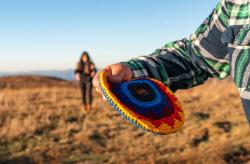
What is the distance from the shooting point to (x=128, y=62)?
7.49 ft

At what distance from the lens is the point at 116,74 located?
214cm

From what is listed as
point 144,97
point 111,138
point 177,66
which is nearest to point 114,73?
point 144,97

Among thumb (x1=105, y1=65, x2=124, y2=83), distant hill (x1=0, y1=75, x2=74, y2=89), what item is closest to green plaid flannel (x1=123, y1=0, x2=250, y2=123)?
thumb (x1=105, y1=65, x2=124, y2=83)

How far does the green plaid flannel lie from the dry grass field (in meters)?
4.93

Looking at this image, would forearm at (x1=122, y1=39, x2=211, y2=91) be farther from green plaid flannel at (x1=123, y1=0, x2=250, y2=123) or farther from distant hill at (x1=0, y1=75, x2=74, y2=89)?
distant hill at (x1=0, y1=75, x2=74, y2=89)

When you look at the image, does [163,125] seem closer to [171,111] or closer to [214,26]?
[171,111]

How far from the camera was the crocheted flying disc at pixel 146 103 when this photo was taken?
184 cm

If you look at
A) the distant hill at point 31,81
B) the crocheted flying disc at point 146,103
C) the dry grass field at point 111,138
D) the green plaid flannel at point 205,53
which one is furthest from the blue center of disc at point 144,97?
the distant hill at point 31,81

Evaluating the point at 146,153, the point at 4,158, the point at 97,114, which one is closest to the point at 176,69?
the point at 146,153

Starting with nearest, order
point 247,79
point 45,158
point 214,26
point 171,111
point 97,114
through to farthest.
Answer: point 247,79
point 171,111
point 214,26
point 45,158
point 97,114

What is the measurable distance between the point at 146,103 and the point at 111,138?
337 inches

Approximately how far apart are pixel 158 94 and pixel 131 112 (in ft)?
0.84

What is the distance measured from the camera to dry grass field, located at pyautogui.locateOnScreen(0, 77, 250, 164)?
806 centimetres

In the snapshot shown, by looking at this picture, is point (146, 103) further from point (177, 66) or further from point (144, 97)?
point (177, 66)
